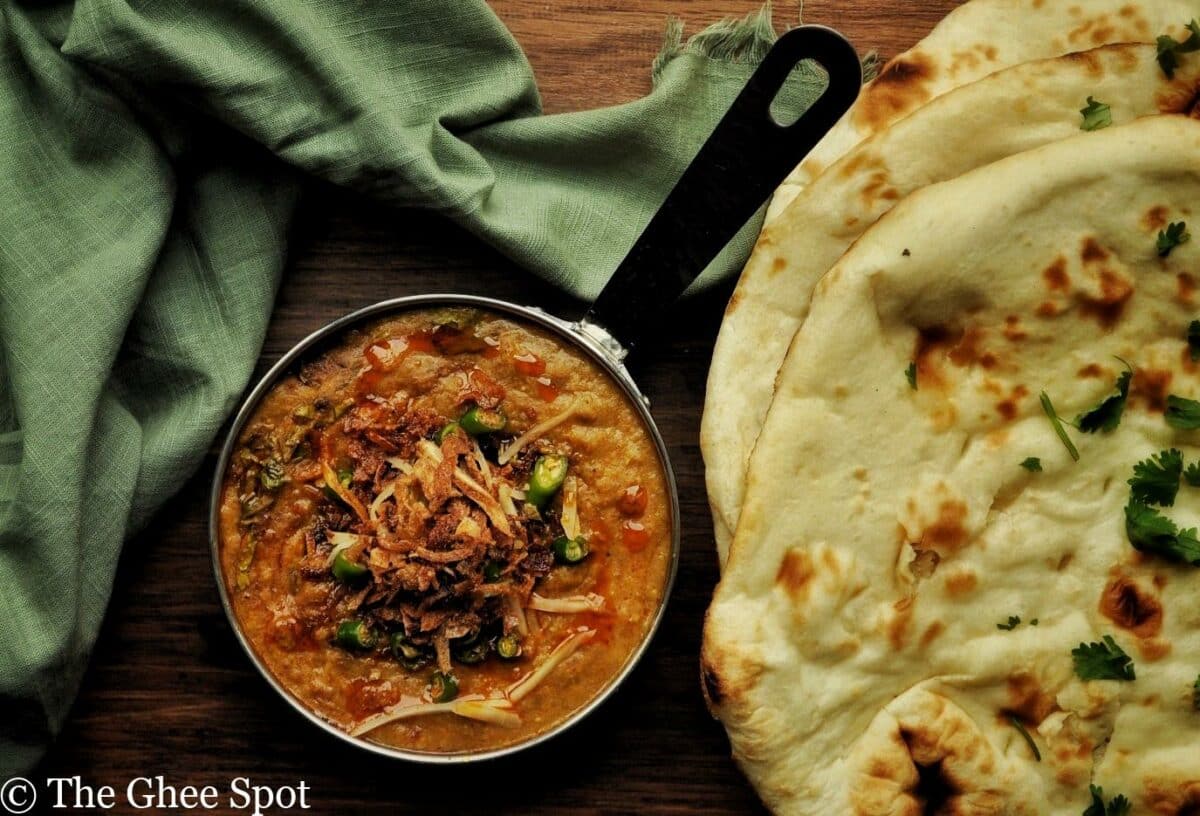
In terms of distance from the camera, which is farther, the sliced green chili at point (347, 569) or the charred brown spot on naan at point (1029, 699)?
the sliced green chili at point (347, 569)

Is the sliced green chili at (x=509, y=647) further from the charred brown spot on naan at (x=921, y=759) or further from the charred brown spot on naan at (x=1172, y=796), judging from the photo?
the charred brown spot on naan at (x=1172, y=796)

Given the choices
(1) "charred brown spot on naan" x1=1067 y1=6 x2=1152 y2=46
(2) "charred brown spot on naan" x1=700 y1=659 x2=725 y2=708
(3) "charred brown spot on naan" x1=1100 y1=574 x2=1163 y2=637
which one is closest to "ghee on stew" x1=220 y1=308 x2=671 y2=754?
(2) "charred brown spot on naan" x1=700 y1=659 x2=725 y2=708

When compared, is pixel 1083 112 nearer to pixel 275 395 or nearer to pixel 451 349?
pixel 451 349

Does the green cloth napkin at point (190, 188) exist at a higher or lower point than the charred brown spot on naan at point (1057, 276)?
lower

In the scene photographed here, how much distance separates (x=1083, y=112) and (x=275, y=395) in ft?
6.65

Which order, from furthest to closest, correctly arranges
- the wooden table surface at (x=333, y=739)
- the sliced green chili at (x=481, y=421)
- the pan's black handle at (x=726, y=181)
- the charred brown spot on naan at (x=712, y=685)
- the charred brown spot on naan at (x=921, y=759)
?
the wooden table surface at (x=333, y=739) < the sliced green chili at (x=481, y=421) < the pan's black handle at (x=726, y=181) < the charred brown spot on naan at (x=921, y=759) < the charred brown spot on naan at (x=712, y=685)

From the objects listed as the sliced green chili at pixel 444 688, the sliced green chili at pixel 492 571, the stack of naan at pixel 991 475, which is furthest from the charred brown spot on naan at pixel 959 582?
the sliced green chili at pixel 444 688

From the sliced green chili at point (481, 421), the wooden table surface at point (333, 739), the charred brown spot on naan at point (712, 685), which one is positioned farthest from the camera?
the wooden table surface at point (333, 739)

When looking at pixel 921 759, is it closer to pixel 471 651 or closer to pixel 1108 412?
pixel 1108 412

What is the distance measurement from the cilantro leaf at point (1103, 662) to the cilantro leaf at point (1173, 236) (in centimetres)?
88

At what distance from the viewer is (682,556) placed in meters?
2.97

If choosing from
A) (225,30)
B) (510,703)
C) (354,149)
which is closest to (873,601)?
(510,703)

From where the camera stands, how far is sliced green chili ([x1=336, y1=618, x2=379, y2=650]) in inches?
105

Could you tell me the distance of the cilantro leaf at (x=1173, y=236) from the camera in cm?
239
